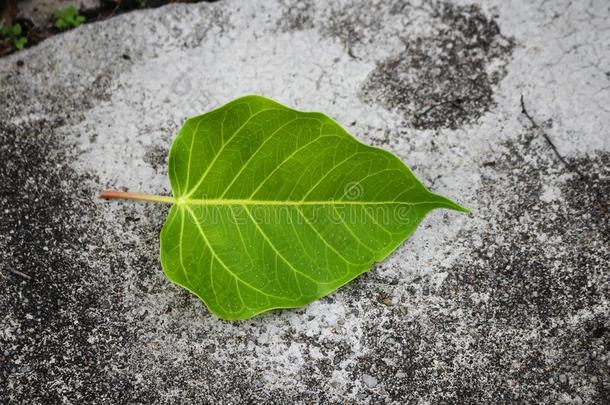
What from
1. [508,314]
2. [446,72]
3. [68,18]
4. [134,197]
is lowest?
[508,314]

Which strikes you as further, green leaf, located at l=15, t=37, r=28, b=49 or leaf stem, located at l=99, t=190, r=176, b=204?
green leaf, located at l=15, t=37, r=28, b=49

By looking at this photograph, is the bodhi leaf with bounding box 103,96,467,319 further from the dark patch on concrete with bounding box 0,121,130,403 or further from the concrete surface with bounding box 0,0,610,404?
the dark patch on concrete with bounding box 0,121,130,403

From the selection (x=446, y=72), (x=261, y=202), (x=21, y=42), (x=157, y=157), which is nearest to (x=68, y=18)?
(x=21, y=42)

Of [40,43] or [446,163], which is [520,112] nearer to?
[446,163]

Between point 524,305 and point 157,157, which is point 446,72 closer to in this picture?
point 524,305

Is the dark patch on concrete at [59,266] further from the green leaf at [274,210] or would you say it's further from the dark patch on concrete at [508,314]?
the dark patch on concrete at [508,314]

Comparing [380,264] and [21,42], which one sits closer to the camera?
[380,264]

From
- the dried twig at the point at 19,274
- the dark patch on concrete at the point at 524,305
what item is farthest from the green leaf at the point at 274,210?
the dried twig at the point at 19,274

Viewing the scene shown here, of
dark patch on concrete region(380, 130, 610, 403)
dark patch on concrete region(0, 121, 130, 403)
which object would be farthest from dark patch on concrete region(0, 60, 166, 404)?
dark patch on concrete region(380, 130, 610, 403)
